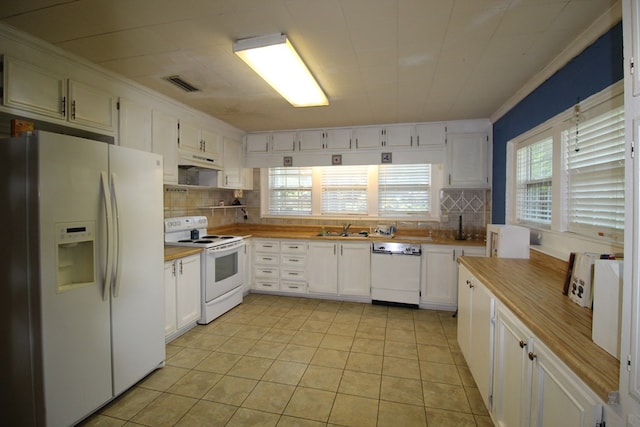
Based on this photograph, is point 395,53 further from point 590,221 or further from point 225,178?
point 225,178

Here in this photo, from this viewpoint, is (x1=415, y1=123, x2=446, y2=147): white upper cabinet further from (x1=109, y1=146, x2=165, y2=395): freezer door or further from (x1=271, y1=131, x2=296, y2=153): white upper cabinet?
(x1=109, y1=146, x2=165, y2=395): freezer door

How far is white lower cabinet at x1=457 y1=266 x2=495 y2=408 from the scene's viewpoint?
1.75m

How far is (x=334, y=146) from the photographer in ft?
13.7

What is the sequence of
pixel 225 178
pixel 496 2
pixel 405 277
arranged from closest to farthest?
1. pixel 496 2
2. pixel 405 277
3. pixel 225 178

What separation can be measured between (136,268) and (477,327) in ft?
8.07

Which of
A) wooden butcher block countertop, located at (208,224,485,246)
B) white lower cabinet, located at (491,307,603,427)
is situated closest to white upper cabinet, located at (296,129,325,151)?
wooden butcher block countertop, located at (208,224,485,246)

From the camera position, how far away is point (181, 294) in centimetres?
285

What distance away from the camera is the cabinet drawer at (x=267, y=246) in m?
4.12

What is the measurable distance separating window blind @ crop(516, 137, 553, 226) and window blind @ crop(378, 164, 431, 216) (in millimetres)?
1279

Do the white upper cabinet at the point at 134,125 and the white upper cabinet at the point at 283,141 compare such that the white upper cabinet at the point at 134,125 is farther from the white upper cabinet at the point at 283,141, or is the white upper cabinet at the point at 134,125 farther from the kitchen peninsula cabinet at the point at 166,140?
the white upper cabinet at the point at 283,141

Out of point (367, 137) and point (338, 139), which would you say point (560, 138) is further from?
point (338, 139)

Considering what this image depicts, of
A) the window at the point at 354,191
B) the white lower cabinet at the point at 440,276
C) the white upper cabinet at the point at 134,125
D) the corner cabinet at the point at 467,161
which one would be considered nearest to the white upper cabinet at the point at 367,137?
the window at the point at 354,191

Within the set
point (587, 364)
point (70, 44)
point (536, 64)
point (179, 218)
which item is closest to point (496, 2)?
point (536, 64)

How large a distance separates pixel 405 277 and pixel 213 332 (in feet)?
7.73
